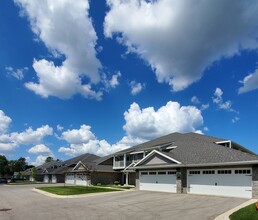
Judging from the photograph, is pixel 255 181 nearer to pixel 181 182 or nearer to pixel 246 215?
pixel 181 182

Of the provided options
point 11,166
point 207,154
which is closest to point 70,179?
point 207,154

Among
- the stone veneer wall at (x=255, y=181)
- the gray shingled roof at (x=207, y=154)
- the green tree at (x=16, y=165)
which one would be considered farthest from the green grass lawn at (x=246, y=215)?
the green tree at (x=16, y=165)

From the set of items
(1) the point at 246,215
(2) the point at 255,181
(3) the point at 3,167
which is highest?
(3) the point at 3,167

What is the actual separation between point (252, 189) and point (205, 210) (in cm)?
740

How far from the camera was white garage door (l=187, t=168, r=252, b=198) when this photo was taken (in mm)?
22609

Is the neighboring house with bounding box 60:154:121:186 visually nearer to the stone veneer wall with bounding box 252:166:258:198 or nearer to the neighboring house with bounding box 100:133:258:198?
the neighboring house with bounding box 100:133:258:198

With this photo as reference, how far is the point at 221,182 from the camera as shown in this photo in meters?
24.2

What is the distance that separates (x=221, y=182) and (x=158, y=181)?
762 centimetres

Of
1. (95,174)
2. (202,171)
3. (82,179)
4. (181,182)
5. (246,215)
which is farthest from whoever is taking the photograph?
(82,179)

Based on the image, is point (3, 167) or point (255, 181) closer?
point (255, 181)

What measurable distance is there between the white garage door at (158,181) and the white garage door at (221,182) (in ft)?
6.76

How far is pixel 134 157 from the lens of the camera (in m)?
46.1

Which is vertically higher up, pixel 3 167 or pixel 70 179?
pixel 3 167

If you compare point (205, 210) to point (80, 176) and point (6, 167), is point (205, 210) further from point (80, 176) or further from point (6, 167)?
point (6, 167)
